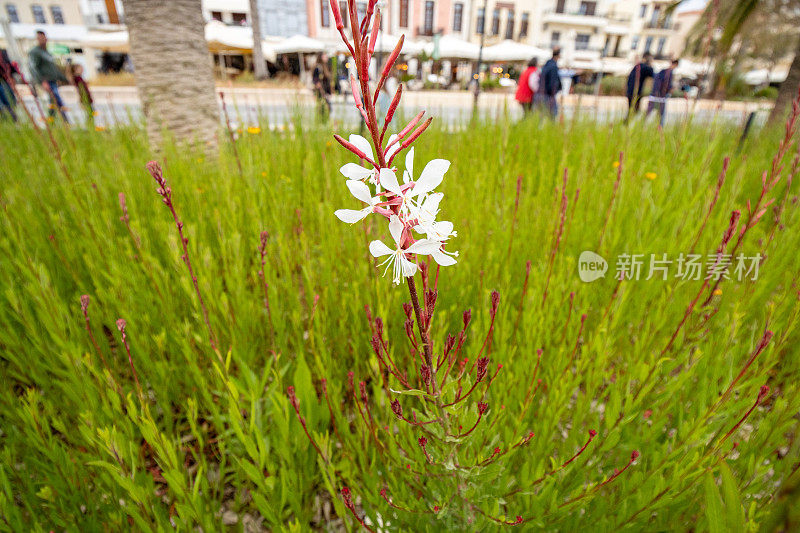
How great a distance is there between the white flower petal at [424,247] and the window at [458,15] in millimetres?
31805

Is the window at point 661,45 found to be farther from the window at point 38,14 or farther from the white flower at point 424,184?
the window at point 38,14

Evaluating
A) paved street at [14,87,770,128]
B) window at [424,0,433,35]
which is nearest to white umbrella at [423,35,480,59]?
paved street at [14,87,770,128]

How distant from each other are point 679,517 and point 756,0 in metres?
6.42

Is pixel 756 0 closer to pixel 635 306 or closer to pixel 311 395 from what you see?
pixel 635 306

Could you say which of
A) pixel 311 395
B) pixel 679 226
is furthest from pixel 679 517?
pixel 679 226

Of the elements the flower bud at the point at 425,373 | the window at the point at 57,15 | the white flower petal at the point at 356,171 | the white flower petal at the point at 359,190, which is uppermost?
the window at the point at 57,15

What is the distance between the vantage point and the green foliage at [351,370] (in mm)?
778

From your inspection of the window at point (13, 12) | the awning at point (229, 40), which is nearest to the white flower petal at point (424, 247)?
the awning at point (229, 40)

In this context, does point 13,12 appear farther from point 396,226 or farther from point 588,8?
point 588,8

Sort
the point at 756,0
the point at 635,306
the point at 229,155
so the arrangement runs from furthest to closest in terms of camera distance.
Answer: the point at 756,0, the point at 229,155, the point at 635,306

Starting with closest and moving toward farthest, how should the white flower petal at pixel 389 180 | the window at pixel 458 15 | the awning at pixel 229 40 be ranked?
the white flower petal at pixel 389 180, the awning at pixel 229 40, the window at pixel 458 15

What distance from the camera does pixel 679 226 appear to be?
5.14ft

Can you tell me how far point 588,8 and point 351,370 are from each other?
41.9 meters

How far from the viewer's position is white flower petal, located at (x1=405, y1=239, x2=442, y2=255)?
462mm
